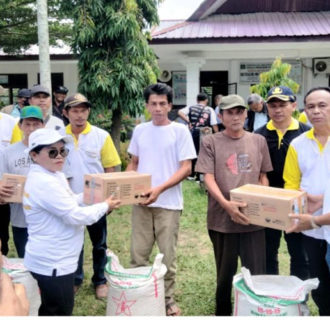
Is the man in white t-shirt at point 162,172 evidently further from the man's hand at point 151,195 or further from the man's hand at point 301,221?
the man's hand at point 301,221

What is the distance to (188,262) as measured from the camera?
4.32 meters

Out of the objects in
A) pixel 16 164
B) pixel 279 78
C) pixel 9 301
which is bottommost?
pixel 9 301

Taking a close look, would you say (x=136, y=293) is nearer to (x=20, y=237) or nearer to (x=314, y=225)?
(x=20, y=237)

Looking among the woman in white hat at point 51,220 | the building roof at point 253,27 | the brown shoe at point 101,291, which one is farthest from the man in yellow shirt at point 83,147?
the building roof at point 253,27

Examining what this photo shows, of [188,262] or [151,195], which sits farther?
[188,262]

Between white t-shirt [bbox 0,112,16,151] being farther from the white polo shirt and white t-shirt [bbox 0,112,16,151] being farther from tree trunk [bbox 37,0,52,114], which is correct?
Answer: tree trunk [bbox 37,0,52,114]

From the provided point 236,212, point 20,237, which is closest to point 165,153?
point 236,212

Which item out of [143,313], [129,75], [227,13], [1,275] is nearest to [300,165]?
[143,313]

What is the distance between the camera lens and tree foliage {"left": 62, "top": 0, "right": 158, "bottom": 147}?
711 cm

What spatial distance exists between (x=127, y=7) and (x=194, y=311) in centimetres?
548

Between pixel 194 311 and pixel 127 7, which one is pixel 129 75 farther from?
pixel 194 311

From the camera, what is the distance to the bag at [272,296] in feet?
7.75

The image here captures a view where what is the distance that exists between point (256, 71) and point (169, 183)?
992cm

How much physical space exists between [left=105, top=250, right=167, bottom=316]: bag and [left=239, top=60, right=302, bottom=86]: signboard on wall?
1012 centimetres
